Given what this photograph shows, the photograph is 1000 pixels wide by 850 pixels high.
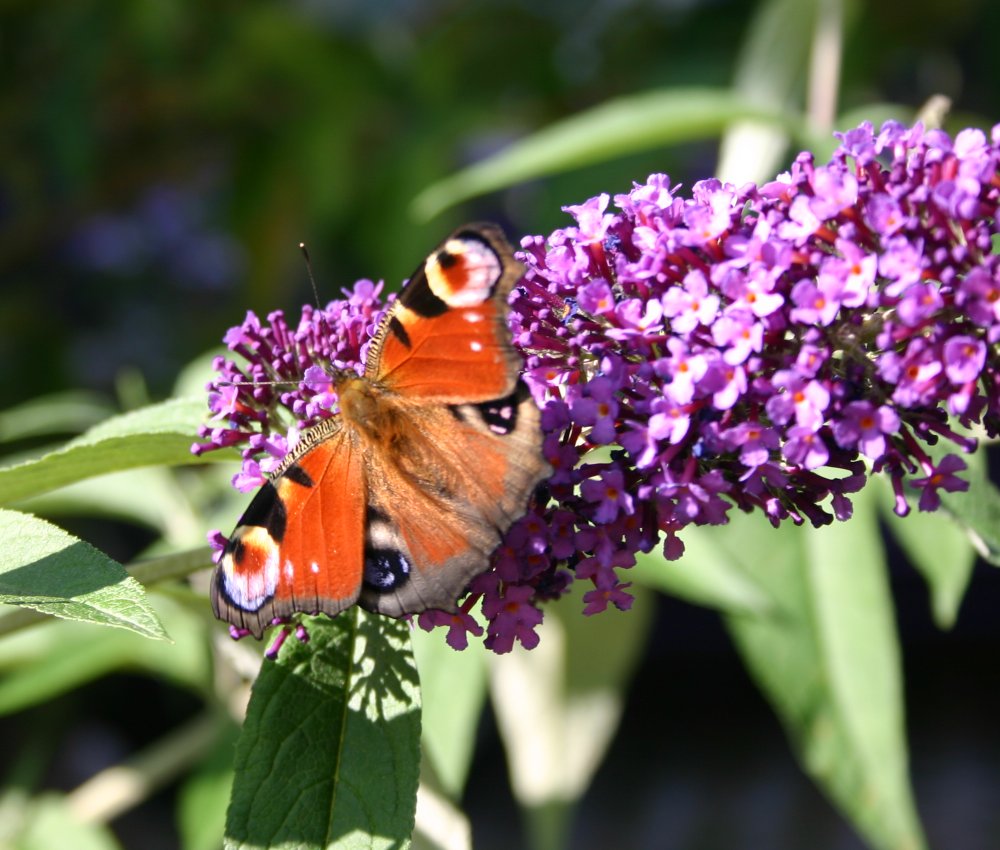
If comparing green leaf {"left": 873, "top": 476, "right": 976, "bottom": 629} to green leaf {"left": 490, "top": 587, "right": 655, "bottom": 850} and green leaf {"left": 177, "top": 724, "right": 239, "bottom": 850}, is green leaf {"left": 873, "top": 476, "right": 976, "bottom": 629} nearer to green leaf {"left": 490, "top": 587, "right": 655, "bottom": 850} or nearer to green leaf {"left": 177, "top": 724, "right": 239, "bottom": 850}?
green leaf {"left": 490, "top": 587, "right": 655, "bottom": 850}

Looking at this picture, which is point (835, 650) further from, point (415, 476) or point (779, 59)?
point (779, 59)

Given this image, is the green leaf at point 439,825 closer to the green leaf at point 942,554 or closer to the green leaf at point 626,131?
the green leaf at point 942,554

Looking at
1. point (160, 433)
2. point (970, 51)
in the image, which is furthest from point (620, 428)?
point (970, 51)

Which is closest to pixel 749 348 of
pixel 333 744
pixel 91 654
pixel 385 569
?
pixel 385 569

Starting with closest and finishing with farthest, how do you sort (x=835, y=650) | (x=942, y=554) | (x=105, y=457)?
(x=105, y=457)
(x=942, y=554)
(x=835, y=650)

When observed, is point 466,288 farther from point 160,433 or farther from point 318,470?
point 160,433
